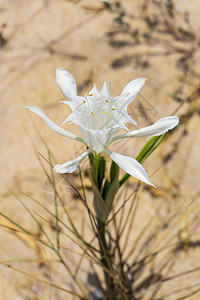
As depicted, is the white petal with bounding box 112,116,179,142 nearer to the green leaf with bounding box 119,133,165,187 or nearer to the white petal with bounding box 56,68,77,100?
the green leaf with bounding box 119,133,165,187

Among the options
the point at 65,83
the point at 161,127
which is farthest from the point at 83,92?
the point at 161,127

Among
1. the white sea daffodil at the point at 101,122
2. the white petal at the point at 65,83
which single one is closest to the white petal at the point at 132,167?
the white sea daffodil at the point at 101,122

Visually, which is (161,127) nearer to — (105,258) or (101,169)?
(101,169)

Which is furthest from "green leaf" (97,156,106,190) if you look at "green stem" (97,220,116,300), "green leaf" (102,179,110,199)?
"green stem" (97,220,116,300)

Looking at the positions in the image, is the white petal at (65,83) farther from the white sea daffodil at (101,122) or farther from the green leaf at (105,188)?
the green leaf at (105,188)

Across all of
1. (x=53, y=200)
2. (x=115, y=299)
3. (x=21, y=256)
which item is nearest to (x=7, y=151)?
(x=21, y=256)
